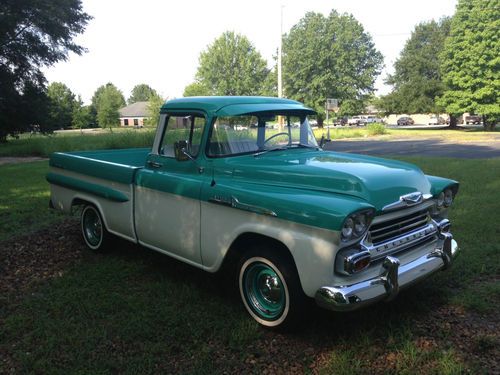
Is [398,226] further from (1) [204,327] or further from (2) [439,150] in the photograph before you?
(2) [439,150]

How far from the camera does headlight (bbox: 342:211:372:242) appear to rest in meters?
3.00

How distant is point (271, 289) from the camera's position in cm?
350

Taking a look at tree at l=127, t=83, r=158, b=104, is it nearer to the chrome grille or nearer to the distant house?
the distant house

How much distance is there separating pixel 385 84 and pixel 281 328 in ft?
196

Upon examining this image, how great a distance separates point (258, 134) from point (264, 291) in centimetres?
163

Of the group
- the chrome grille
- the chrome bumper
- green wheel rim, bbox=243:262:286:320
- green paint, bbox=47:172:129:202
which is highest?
green paint, bbox=47:172:129:202

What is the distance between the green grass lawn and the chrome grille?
0.73m

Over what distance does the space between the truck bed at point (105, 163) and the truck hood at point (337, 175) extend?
1402mm

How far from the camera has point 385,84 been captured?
5838 cm

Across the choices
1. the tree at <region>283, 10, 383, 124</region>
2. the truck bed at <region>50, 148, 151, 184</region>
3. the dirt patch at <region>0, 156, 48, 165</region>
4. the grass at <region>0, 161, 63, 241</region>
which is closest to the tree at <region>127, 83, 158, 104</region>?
the tree at <region>283, 10, 383, 124</region>

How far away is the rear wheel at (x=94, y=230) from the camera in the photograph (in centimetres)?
533

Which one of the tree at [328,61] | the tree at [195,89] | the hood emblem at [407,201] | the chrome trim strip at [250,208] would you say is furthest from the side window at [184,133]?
the tree at [195,89]

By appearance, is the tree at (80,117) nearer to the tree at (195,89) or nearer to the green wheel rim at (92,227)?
the tree at (195,89)

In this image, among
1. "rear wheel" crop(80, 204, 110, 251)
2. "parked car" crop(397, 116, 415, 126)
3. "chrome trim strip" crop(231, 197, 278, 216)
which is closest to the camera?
"chrome trim strip" crop(231, 197, 278, 216)
